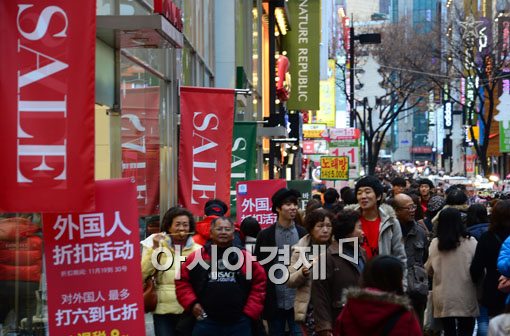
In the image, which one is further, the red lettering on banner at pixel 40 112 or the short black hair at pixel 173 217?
the short black hair at pixel 173 217

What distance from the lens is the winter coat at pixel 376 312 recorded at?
5.94m

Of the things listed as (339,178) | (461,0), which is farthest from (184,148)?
(461,0)

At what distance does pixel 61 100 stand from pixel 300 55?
3314cm

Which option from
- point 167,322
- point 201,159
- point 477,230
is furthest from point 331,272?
point 201,159

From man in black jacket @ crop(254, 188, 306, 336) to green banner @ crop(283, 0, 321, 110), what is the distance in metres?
27.5

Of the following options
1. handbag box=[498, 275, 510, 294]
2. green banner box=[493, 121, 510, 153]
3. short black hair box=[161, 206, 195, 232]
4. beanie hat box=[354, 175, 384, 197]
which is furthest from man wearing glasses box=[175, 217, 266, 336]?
green banner box=[493, 121, 510, 153]

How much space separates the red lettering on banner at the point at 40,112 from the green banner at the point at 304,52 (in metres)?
32.1

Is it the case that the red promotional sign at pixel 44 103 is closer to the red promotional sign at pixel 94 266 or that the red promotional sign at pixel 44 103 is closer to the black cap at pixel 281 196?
the red promotional sign at pixel 94 266

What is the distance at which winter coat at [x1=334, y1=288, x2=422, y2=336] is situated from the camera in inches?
234

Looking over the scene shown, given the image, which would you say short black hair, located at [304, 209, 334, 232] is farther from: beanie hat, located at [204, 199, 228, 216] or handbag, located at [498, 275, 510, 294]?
beanie hat, located at [204, 199, 228, 216]

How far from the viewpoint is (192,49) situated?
18.8 meters

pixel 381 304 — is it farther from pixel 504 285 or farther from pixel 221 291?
pixel 504 285

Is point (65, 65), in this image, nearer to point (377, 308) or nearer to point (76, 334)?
point (76, 334)

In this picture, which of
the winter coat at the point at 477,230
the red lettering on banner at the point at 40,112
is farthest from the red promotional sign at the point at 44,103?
the winter coat at the point at 477,230
